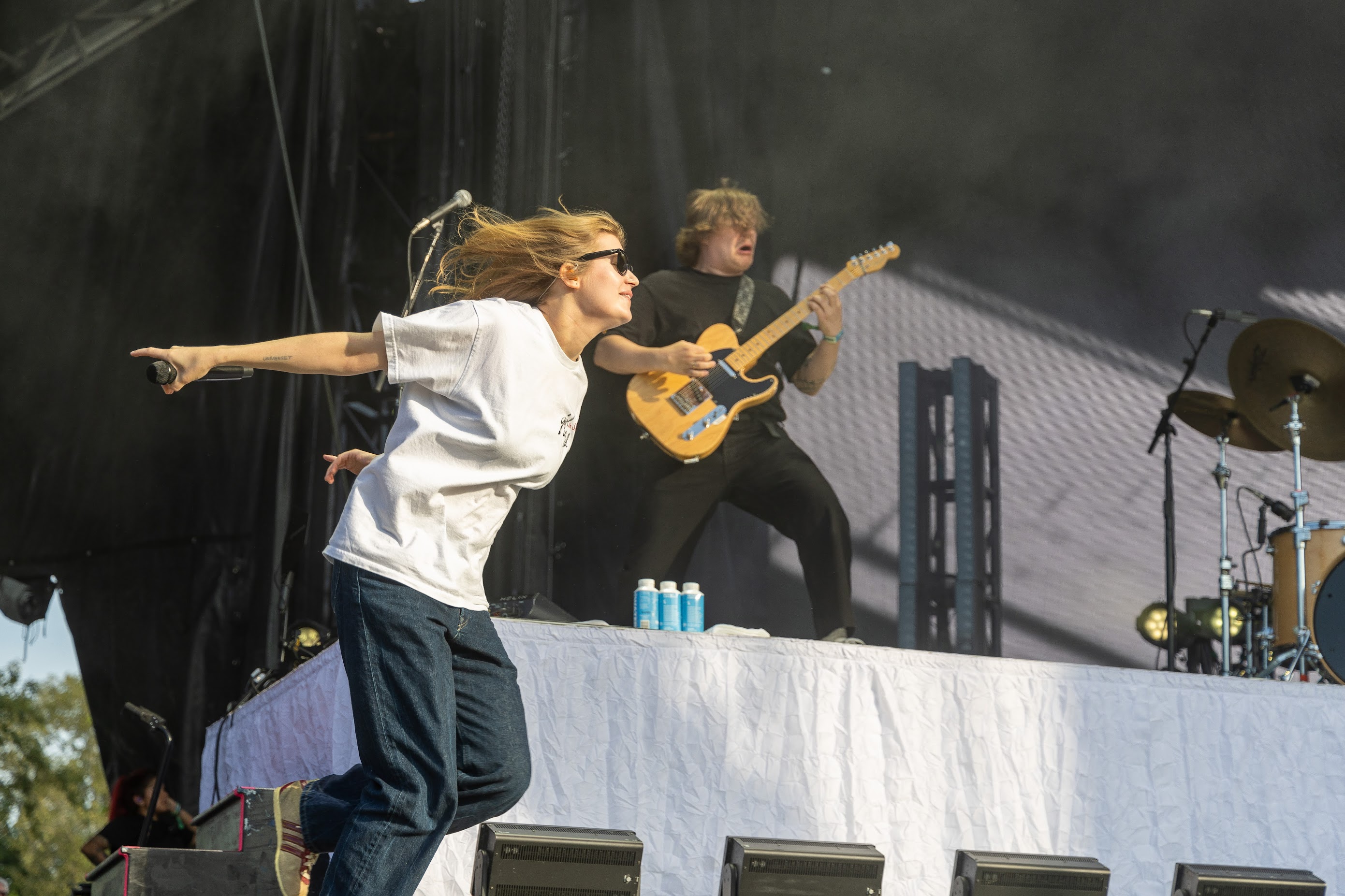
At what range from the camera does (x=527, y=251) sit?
217 centimetres

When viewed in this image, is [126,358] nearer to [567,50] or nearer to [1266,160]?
[567,50]

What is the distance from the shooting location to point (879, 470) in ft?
17.1

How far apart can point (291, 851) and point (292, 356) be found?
0.82m

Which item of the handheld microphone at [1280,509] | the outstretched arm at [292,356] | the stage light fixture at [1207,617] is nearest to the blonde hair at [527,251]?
the outstretched arm at [292,356]

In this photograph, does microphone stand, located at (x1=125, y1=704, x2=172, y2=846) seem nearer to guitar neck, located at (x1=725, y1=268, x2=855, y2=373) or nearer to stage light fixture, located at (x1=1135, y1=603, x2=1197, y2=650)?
guitar neck, located at (x1=725, y1=268, x2=855, y2=373)

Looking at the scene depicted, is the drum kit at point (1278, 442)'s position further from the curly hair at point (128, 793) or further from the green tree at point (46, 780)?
the green tree at point (46, 780)

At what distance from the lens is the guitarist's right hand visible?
4.25 metres

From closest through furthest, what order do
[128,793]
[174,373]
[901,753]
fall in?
[174,373]
[901,753]
[128,793]

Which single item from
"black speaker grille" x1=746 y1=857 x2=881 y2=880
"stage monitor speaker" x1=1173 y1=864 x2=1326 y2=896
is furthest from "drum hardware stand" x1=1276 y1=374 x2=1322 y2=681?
"black speaker grille" x1=746 y1=857 x2=881 y2=880

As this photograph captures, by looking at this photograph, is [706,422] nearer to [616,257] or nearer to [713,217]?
[713,217]

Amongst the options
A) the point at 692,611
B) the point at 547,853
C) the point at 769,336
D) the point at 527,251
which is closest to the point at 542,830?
the point at 547,853

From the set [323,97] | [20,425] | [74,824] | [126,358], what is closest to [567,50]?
[323,97]

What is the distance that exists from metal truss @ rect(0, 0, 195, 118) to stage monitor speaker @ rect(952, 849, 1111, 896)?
17.3 ft

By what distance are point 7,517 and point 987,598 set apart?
14.3 ft
